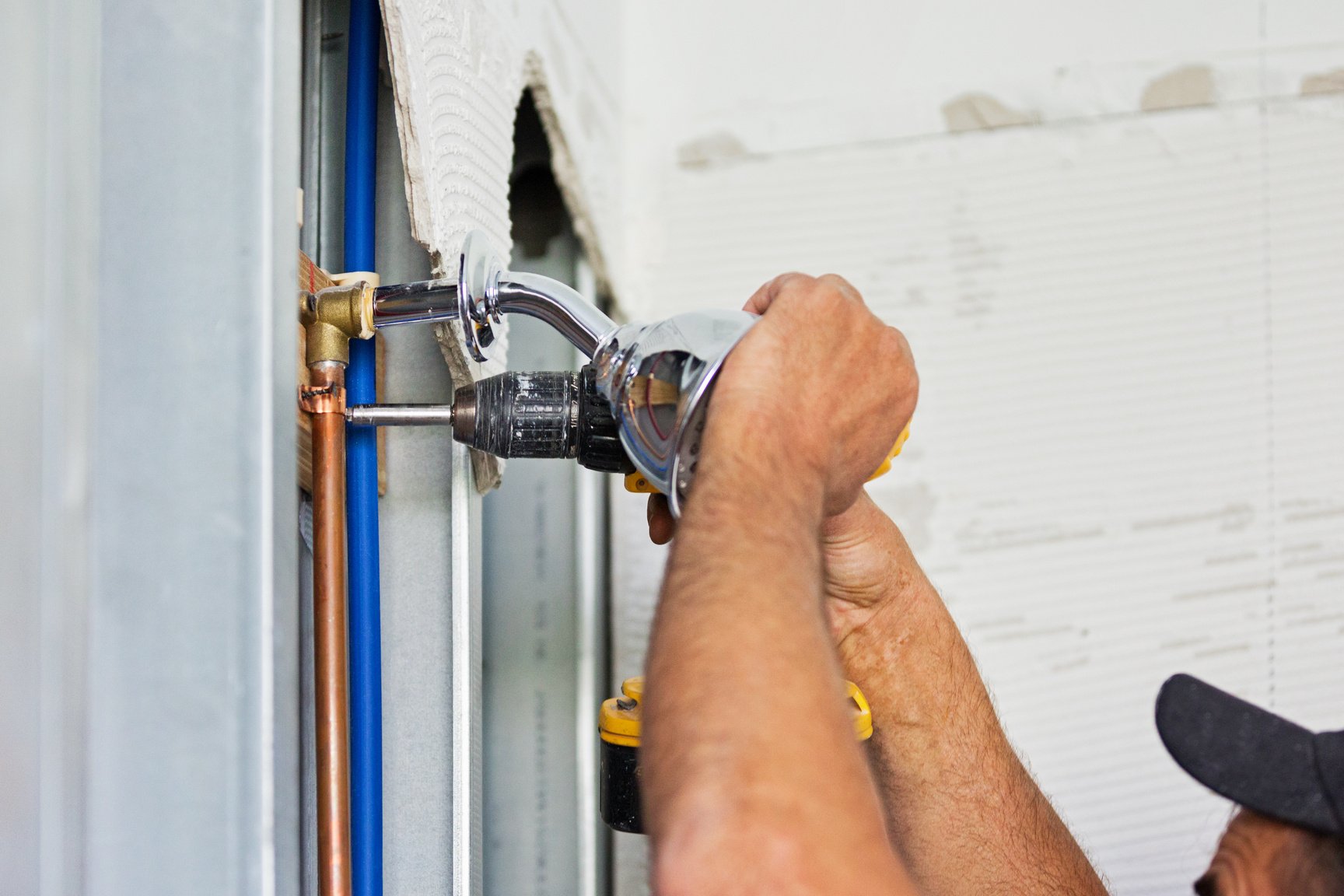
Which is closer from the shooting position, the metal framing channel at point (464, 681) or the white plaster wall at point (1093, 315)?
the metal framing channel at point (464, 681)

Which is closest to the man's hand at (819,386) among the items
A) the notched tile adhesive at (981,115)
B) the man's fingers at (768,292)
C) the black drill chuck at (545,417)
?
the man's fingers at (768,292)

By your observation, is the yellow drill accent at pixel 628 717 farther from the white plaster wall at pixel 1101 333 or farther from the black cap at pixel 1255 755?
the white plaster wall at pixel 1101 333

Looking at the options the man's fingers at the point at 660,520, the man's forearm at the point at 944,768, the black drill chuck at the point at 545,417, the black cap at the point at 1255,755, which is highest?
the black drill chuck at the point at 545,417

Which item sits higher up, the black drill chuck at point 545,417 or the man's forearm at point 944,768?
the black drill chuck at point 545,417

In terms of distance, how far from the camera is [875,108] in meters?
1.28

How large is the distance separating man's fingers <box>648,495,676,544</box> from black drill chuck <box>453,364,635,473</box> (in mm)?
50

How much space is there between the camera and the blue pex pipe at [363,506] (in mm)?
645

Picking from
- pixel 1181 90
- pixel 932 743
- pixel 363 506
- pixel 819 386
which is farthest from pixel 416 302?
pixel 1181 90

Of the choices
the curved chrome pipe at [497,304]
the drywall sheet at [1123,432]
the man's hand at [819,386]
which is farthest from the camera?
the drywall sheet at [1123,432]

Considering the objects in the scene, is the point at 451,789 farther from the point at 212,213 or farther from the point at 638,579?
the point at 638,579

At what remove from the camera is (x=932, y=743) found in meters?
0.79

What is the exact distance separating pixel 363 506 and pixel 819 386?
33cm

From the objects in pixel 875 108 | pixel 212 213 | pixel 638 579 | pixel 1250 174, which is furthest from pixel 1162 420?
pixel 212 213

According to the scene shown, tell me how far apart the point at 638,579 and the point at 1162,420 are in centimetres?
71
